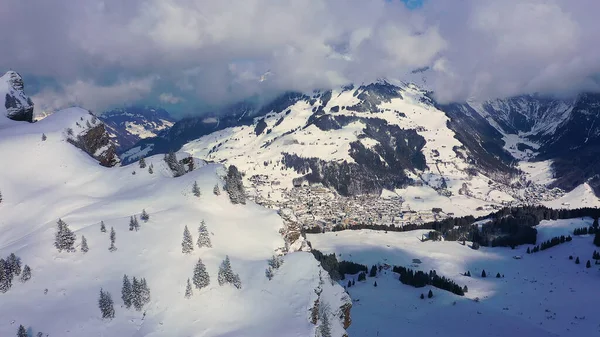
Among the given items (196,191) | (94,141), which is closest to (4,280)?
(196,191)

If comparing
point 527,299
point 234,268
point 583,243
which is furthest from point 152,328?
point 583,243

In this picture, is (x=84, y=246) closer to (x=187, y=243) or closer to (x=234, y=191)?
(x=187, y=243)

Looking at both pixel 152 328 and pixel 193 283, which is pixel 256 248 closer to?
pixel 193 283

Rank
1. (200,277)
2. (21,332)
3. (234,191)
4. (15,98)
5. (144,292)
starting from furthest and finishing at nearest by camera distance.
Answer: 1. (15,98)
2. (234,191)
3. (200,277)
4. (144,292)
5. (21,332)

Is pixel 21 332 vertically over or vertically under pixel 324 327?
over

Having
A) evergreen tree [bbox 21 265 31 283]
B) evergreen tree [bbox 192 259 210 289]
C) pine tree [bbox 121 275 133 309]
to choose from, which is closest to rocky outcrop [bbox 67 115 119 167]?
evergreen tree [bbox 21 265 31 283]

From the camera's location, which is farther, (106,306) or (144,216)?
(144,216)

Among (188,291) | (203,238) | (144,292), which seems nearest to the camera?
(144,292)
